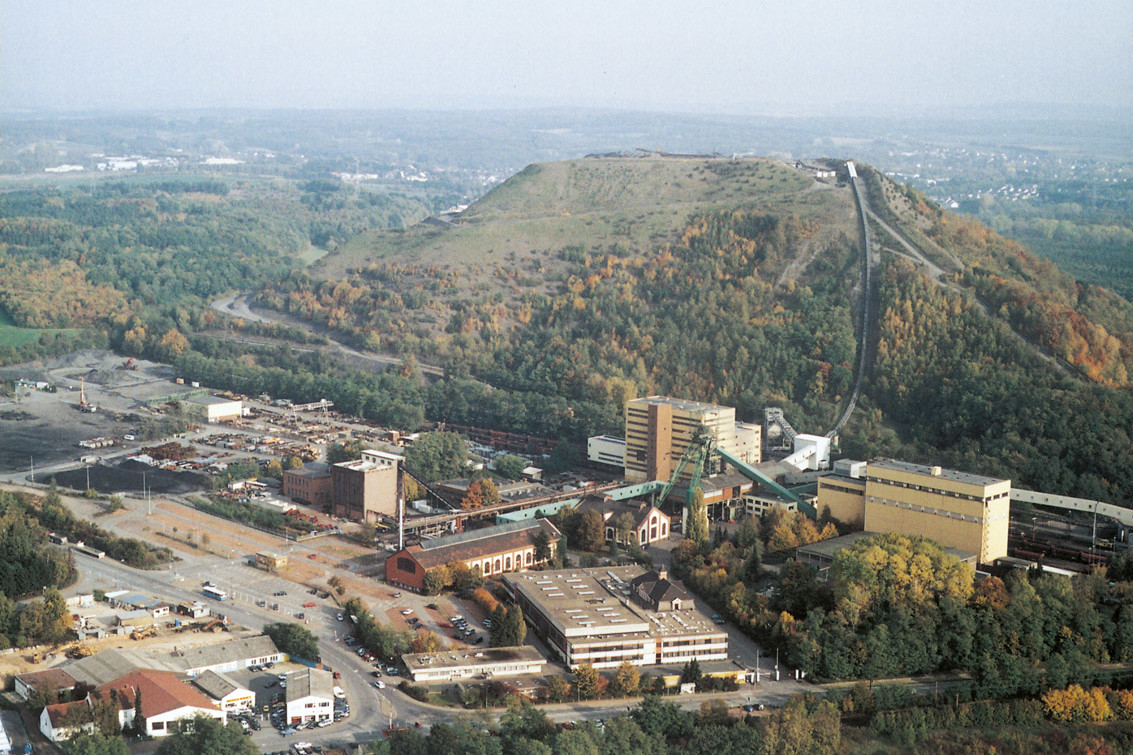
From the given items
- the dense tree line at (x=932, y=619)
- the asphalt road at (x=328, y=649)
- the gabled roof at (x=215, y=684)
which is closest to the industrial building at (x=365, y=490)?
the asphalt road at (x=328, y=649)

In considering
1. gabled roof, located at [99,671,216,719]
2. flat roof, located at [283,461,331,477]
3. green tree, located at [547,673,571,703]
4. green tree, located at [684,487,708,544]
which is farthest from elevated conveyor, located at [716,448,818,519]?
gabled roof, located at [99,671,216,719]

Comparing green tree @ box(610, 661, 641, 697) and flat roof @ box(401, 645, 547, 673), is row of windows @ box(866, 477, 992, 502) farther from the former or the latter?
flat roof @ box(401, 645, 547, 673)

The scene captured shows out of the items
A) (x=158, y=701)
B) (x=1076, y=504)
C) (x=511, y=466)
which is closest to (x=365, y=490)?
(x=511, y=466)

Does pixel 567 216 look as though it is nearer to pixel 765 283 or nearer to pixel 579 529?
pixel 765 283

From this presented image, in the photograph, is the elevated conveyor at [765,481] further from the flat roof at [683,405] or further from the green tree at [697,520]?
the green tree at [697,520]

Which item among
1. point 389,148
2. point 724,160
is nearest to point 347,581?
point 724,160

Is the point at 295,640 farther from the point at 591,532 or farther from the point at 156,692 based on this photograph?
the point at 591,532
